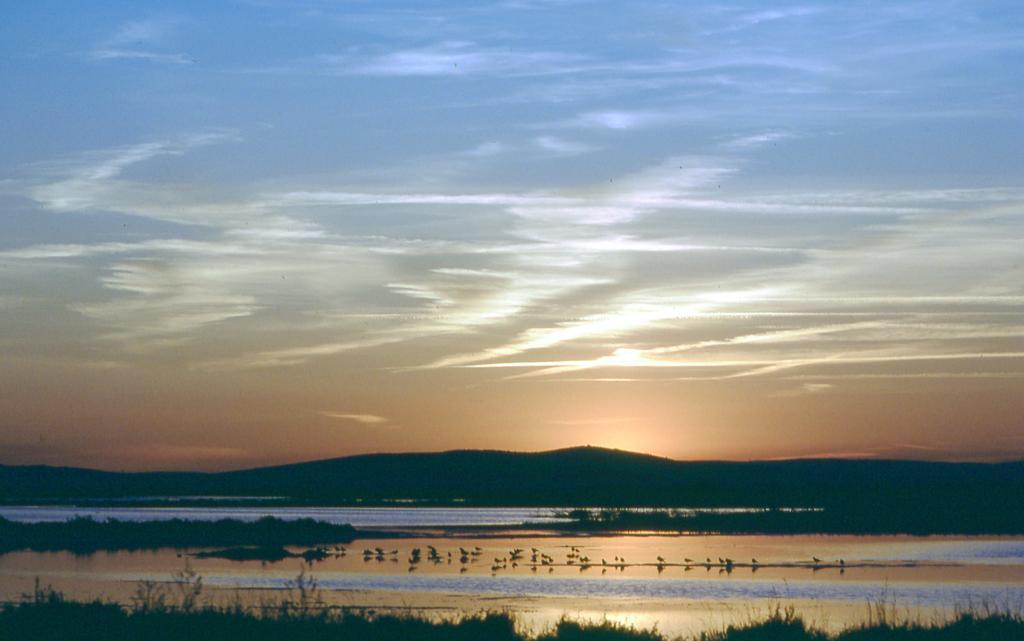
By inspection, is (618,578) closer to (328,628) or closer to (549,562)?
(549,562)

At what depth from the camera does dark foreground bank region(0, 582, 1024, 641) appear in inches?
762

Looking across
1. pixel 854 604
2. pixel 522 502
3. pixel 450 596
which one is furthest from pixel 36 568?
pixel 522 502

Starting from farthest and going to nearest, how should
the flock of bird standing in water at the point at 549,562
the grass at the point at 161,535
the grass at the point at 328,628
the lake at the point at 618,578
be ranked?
the grass at the point at 161,535, the flock of bird standing in water at the point at 549,562, the lake at the point at 618,578, the grass at the point at 328,628

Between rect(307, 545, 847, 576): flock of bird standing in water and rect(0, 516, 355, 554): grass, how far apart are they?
22.8ft

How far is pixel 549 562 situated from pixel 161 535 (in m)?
19.8

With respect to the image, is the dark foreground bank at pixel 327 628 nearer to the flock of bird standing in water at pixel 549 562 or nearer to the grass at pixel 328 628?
the grass at pixel 328 628

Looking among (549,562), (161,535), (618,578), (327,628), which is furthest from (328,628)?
(161,535)

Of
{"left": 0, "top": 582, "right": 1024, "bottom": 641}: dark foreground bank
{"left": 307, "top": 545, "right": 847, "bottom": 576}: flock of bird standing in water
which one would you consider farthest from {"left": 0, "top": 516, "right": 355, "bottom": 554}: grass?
{"left": 0, "top": 582, "right": 1024, "bottom": 641}: dark foreground bank

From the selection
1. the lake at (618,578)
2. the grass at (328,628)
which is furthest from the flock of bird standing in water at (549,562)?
the grass at (328,628)

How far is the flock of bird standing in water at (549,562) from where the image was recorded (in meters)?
43.7

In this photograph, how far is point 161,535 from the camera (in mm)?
56094

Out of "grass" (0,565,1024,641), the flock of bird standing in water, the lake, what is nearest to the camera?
"grass" (0,565,1024,641)

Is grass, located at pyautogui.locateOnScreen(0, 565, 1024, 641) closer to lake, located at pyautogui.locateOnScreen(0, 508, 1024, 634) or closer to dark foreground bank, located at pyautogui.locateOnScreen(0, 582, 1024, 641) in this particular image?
dark foreground bank, located at pyautogui.locateOnScreen(0, 582, 1024, 641)

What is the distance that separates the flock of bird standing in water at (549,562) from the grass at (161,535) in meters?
6.96
